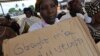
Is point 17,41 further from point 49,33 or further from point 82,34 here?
point 82,34

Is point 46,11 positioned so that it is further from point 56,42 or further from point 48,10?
point 56,42

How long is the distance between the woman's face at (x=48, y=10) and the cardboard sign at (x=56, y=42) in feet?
1.08

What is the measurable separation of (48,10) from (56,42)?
0.41 meters

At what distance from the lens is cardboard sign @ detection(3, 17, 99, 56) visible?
99cm

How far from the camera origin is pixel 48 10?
1396 millimetres

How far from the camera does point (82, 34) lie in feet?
3.52

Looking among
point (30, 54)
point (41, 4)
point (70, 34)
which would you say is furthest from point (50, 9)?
point (30, 54)

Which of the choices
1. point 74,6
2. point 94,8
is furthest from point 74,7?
point 94,8

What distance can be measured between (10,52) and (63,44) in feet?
0.79

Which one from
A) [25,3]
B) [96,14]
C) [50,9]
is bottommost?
[25,3]

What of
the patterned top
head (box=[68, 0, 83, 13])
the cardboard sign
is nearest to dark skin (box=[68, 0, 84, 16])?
head (box=[68, 0, 83, 13])

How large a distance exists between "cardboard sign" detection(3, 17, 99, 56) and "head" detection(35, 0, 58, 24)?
1.08 ft

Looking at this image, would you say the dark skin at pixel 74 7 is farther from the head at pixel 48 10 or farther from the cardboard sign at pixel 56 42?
the cardboard sign at pixel 56 42

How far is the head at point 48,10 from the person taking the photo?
1.40 metres
